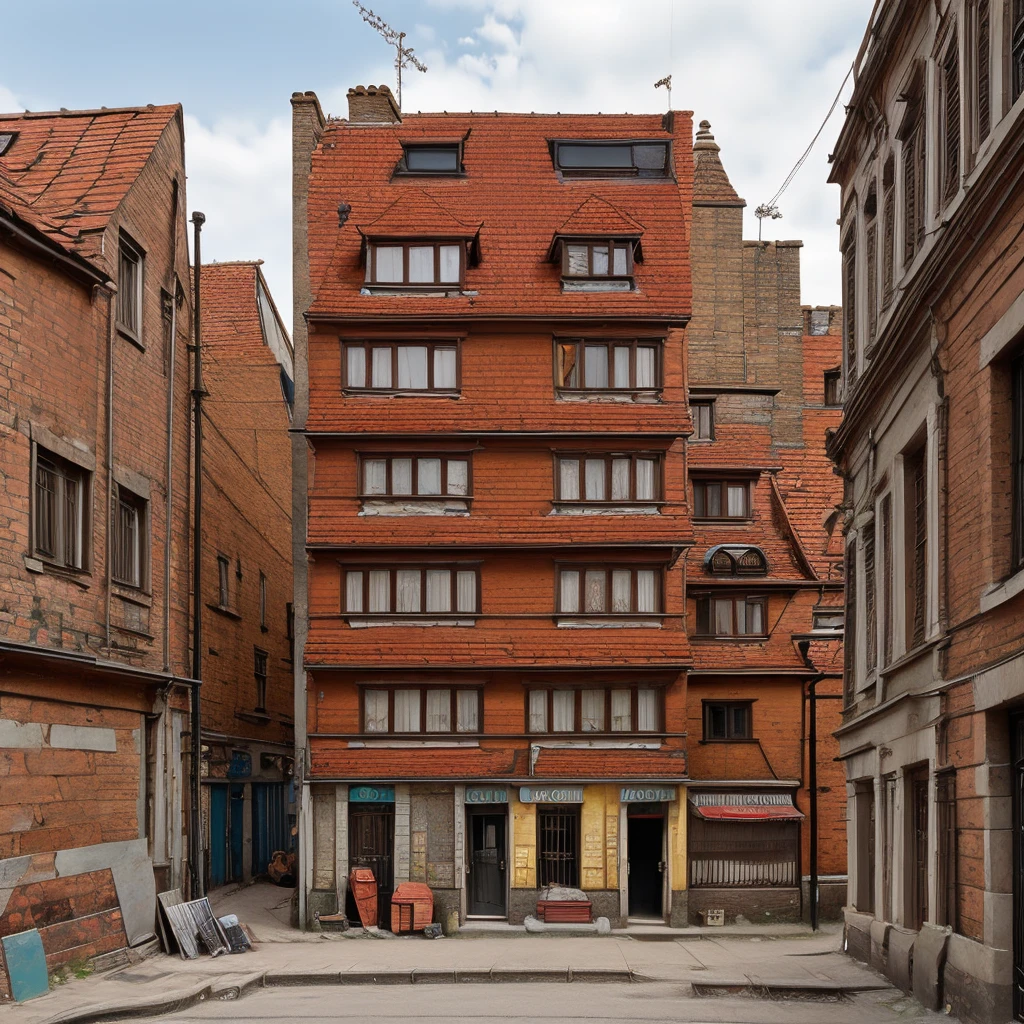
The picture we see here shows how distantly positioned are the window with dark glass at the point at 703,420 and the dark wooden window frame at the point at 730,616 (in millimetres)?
4295

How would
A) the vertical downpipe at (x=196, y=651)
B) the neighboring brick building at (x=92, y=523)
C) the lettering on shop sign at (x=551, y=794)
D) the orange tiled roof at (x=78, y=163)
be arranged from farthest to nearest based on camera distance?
the lettering on shop sign at (x=551, y=794) → the vertical downpipe at (x=196, y=651) → the orange tiled roof at (x=78, y=163) → the neighboring brick building at (x=92, y=523)

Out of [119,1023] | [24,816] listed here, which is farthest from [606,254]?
[119,1023]

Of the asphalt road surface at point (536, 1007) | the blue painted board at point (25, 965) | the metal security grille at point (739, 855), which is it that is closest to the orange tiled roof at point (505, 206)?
the metal security grille at point (739, 855)

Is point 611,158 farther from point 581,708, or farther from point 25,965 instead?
point 25,965

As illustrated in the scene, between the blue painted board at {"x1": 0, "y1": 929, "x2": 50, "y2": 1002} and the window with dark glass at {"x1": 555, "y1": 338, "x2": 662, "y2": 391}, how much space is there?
54.9 feet

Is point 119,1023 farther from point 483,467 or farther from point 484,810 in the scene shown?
point 483,467

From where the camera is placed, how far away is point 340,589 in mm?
30328

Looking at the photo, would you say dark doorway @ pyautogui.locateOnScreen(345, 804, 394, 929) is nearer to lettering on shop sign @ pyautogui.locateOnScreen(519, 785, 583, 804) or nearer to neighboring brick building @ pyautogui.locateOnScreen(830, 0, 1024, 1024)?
lettering on shop sign @ pyautogui.locateOnScreen(519, 785, 583, 804)

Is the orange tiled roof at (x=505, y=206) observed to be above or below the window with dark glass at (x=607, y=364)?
above

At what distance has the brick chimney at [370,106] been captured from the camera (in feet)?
116

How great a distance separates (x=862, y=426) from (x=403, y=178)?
1553cm

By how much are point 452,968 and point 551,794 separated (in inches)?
313

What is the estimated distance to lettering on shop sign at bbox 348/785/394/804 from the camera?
29688 mm

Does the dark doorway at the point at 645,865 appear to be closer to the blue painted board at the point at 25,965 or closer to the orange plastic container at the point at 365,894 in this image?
the orange plastic container at the point at 365,894
